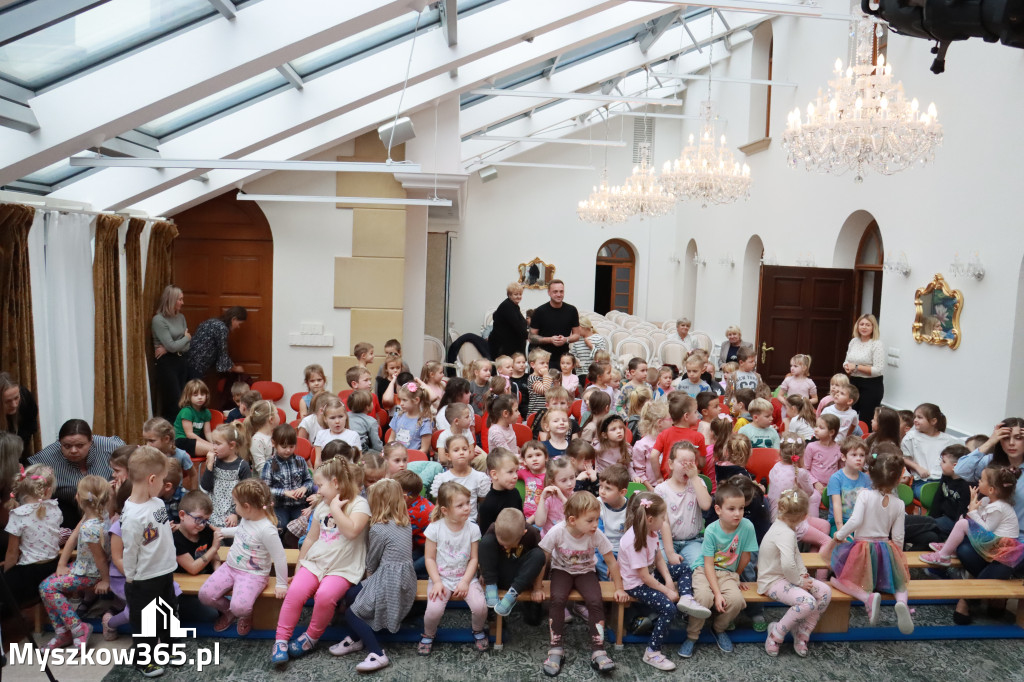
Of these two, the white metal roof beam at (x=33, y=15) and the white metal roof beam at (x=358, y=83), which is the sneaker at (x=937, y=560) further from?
the white metal roof beam at (x=33, y=15)

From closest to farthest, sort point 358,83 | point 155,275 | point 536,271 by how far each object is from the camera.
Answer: point 358,83, point 155,275, point 536,271

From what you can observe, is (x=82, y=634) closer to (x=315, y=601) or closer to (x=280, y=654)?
(x=280, y=654)

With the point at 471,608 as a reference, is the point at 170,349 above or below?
above

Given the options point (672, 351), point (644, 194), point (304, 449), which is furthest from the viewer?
point (644, 194)

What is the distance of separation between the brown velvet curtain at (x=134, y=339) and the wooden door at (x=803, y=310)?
23.7ft

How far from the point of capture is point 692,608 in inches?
165

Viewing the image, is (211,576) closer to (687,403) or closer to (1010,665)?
(687,403)

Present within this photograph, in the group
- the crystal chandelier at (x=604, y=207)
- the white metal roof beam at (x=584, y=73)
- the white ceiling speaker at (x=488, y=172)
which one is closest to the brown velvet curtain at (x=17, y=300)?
the white metal roof beam at (x=584, y=73)

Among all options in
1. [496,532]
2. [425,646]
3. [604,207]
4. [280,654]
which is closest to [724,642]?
[496,532]

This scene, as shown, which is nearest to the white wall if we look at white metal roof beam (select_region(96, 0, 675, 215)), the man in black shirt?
white metal roof beam (select_region(96, 0, 675, 215))

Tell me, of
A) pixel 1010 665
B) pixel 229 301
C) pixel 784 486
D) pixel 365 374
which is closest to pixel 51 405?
pixel 365 374

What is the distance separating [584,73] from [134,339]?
7.99m

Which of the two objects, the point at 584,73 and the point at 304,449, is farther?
the point at 584,73

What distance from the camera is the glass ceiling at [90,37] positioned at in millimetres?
4539
